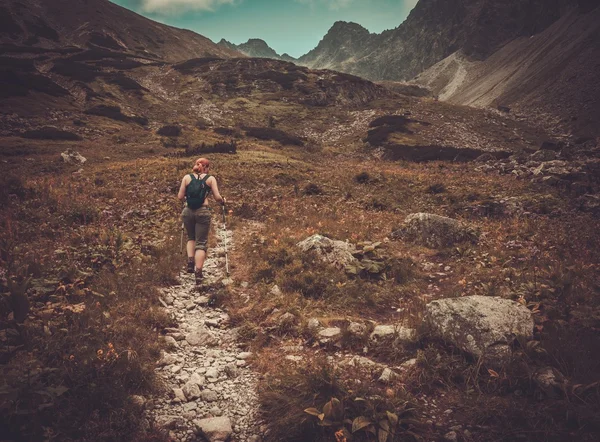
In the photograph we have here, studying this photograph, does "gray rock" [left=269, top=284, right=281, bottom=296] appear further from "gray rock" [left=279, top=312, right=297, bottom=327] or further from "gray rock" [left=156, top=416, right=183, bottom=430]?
"gray rock" [left=156, top=416, right=183, bottom=430]

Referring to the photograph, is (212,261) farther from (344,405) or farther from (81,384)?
(344,405)

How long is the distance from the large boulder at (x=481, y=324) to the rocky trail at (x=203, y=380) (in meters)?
3.16

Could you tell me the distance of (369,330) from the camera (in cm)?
570

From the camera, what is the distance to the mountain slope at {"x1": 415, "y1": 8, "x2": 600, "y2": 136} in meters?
51.2

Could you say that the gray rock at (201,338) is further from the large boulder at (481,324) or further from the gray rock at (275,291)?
the large boulder at (481,324)

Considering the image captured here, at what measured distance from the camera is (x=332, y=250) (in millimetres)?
8883

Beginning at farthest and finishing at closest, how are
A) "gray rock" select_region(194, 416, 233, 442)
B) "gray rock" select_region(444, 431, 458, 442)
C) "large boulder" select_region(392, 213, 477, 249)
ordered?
"large boulder" select_region(392, 213, 477, 249)
"gray rock" select_region(194, 416, 233, 442)
"gray rock" select_region(444, 431, 458, 442)

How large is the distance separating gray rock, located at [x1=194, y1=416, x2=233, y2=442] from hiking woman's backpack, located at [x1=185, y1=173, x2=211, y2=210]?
214 inches

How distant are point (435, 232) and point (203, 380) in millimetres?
8954

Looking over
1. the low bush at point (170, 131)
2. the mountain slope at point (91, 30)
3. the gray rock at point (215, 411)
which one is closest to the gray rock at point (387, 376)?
the gray rock at point (215, 411)

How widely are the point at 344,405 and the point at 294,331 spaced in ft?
7.00

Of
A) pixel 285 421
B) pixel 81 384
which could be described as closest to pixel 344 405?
pixel 285 421

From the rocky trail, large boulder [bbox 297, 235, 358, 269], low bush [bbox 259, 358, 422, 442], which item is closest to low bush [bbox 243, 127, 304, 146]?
large boulder [bbox 297, 235, 358, 269]

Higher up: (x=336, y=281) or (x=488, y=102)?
(x=488, y=102)
